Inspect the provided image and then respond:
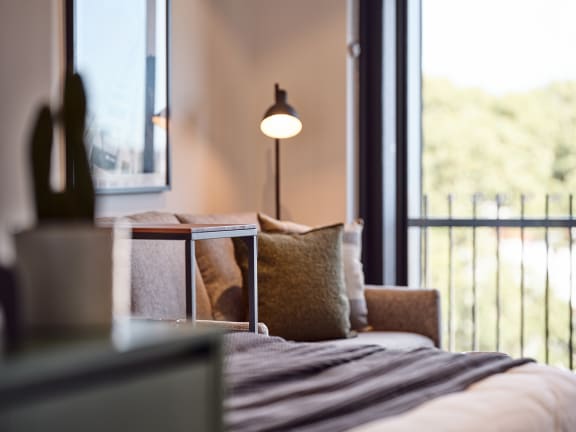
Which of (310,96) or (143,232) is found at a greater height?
(310,96)

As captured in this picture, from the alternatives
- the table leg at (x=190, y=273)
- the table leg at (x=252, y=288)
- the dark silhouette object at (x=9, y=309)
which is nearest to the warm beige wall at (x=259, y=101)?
the table leg at (x=252, y=288)

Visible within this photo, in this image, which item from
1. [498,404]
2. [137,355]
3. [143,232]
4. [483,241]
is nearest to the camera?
[137,355]

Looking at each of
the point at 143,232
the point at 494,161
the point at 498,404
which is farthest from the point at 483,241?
the point at 498,404

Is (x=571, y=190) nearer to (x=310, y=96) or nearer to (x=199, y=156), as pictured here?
(x=310, y=96)

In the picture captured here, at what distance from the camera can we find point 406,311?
377 centimetres

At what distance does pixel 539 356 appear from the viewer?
6.62 m

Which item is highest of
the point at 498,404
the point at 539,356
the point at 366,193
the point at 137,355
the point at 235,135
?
the point at 235,135

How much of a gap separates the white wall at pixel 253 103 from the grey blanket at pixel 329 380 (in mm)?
1909

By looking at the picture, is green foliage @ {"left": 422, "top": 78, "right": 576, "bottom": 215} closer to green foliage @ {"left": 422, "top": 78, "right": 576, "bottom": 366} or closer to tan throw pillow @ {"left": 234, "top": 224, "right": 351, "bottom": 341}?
green foliage @ {"left": 422, "top": 78, "right": 576, "bottom": 366}

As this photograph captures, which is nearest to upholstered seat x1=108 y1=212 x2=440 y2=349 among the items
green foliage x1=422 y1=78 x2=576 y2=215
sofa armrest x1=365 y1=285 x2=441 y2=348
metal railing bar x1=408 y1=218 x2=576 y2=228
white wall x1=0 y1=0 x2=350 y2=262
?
sofa armrest x1=365 y1=285 x2=441 y2=348

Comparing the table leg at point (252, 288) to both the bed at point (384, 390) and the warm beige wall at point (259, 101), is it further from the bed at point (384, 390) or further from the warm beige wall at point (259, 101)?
the warm beige wall at point (259, 101)

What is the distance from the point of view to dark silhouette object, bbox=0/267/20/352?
1022mm

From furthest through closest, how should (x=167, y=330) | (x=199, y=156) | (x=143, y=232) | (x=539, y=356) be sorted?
(x=539, y=356) → (x=199, y=156) → (x=143, y=232) → (x=167, y=330)

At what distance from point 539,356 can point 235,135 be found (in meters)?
3.35
